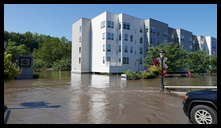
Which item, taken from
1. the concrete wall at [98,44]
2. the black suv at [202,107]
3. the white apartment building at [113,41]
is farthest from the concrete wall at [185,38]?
the black suv at [202,107]

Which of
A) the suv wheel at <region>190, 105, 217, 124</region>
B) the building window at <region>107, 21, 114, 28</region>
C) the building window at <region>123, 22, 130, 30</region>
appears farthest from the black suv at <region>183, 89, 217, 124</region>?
the building window at <region>123, 22, 130, 30</region>

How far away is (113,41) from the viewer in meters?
40.1

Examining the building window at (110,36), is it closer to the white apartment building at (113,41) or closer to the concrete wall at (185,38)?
the white apartment building at (113,41)

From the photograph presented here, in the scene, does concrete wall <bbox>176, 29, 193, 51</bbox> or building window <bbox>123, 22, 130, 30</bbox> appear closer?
building window <bbox>123, 22, 130, 30</bbox>

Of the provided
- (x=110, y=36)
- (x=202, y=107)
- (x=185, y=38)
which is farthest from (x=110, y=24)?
(x=202, y=107)

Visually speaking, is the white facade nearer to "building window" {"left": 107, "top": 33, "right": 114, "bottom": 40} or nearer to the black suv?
"building window" {"left": 107, "top": 33, "right": 114, "bottom": 40}

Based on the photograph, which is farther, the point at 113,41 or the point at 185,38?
the point at 185,38

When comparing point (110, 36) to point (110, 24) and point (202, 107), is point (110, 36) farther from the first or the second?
point (202, 107)

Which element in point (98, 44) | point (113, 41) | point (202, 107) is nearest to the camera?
point (202, 107)

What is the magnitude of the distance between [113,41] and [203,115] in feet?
116

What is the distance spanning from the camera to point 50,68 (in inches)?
2456

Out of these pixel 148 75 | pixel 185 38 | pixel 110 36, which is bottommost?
pixel 148 75

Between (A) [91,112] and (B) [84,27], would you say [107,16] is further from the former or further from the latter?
(A) [91,112]

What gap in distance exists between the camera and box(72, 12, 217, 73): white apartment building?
39375 mm
